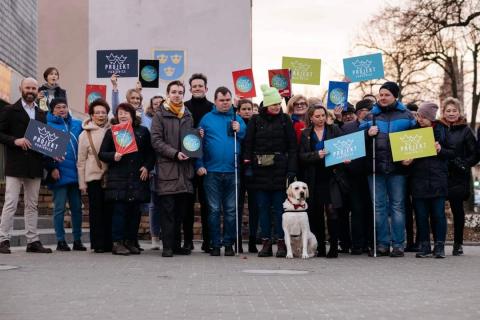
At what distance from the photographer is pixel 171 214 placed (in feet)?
40.6

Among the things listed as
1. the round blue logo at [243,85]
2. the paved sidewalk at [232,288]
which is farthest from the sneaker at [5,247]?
the round blue logo at [243,85]

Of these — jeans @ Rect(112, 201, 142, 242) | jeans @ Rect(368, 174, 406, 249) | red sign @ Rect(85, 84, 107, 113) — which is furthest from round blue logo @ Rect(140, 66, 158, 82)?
jeans @ Rect(368, 174, 406, 249)

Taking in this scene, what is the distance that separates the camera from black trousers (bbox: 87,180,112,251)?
12656 millimetres

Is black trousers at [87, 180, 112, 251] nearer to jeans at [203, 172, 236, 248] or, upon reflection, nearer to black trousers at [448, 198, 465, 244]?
jeans at [203, 172, 236, 248]

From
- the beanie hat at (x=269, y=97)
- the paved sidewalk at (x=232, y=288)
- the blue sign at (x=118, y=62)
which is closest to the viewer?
the paved sidewalk at (x=232, y=288)

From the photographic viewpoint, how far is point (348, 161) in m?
12.4

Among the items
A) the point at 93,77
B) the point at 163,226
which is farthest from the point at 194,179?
the point at 93,77

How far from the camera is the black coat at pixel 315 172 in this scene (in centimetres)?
1252

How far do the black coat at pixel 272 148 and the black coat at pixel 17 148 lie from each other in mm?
2784

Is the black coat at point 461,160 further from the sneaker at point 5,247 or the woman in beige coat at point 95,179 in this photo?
the sneaker at point 5,247

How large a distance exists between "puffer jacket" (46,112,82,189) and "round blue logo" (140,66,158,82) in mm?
3312

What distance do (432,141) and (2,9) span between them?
20.6 m

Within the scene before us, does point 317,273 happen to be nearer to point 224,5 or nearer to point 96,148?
point 96,148

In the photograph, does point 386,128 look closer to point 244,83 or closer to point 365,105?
point 365,105
